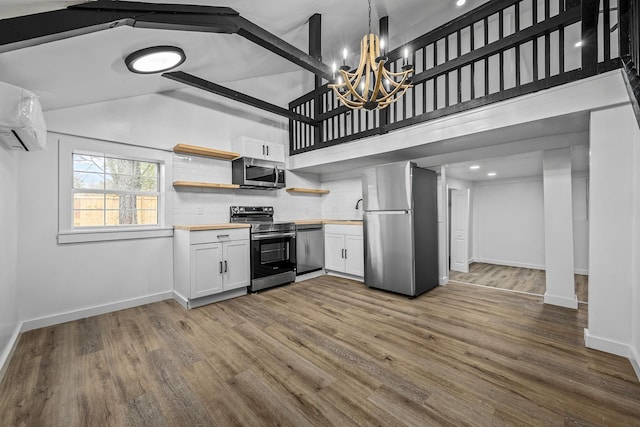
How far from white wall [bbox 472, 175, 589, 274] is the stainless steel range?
4.53 metres

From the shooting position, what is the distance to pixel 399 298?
341 cm

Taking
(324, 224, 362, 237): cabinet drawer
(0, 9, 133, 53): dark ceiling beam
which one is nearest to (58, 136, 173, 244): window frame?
(0, 9, 133, 53): dark ceiling beam

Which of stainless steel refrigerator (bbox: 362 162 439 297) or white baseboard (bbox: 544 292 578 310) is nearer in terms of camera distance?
white baseboard (bbox: 544 292 578 310)

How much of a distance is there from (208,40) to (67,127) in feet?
6.26

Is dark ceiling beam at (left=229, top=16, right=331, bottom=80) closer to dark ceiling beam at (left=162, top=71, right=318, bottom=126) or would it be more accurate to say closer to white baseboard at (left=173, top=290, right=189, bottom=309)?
dark ceiling beam at (left=162, top=71, right=318, bottom=126)

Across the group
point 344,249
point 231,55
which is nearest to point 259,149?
point 231,55

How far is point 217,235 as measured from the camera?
3318 millimetres

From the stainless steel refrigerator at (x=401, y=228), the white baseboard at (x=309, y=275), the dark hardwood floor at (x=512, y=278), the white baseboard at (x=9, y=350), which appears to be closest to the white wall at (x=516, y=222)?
the dark hardwood floor at (x=512, y=278)

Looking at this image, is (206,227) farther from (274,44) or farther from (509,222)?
(509,222)

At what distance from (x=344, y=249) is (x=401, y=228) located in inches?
47.8

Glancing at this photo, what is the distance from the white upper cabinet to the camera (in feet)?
13.5

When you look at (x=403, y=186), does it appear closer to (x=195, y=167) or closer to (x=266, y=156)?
(x=266, y=156)

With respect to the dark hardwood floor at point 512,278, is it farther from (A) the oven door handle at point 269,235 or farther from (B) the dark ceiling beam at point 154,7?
(B) the dark ceiling beam at point 154,7

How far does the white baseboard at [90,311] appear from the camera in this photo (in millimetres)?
2596
